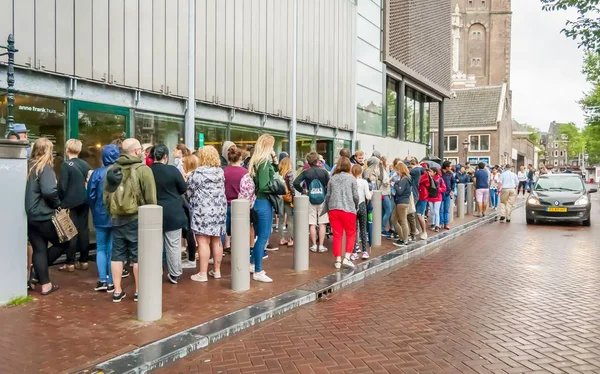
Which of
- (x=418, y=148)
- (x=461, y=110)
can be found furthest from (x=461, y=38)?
(x=418, y=148)

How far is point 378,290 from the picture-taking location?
7203 mm

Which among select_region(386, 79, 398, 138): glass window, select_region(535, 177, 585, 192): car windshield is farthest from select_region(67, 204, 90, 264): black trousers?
select_region(386, 79, 398, 138): glass window

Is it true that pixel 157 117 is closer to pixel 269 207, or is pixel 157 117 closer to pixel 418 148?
pixel 269 207

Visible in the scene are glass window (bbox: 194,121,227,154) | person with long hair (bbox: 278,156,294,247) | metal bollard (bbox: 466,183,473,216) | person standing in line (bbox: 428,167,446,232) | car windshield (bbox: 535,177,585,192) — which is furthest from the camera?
metal bollard (bbox: 466,183,473,216)

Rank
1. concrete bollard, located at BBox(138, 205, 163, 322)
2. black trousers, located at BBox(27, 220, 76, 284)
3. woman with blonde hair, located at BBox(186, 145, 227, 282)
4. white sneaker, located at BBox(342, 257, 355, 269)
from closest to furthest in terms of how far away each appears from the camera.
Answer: concrete bollard, located at BBox(138, 205, 163, 322) < black trousers, located at BBox(27, 220, 76, 284) < woman with blonde hair, located at BBox(186, 145, 227, 282) < white sneaker, located at BBox(342, 257, 355, 269)

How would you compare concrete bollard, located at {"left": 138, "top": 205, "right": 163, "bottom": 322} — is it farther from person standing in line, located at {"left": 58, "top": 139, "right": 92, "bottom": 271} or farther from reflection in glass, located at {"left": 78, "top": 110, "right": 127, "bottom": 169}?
reflection in glass, located at {"left": 78, "top": 110, "right": 127, "bottom": 169}

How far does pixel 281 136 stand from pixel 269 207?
8874 mm

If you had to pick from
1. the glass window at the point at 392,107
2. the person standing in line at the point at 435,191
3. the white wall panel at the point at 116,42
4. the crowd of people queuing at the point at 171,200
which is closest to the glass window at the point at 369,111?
the glass window at the point at 392,107

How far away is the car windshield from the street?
8.06 metres

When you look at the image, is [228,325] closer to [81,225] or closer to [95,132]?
[81,225]

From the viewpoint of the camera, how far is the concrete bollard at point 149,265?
529cm

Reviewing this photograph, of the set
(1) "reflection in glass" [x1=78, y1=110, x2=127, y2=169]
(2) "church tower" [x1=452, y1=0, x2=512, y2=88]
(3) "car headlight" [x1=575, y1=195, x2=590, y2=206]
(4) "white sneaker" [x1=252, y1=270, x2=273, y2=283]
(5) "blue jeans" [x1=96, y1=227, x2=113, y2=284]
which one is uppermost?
(2) "church tower" [x1=452, y1=0, x2=512, y2=88]

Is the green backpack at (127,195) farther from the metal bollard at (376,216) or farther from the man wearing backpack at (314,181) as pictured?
the metal bollard at (376,216)

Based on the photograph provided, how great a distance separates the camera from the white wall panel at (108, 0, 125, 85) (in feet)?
31.3
